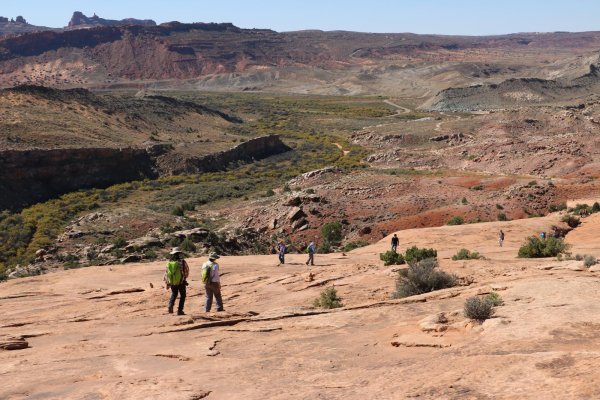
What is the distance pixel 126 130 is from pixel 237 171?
13.9 meters

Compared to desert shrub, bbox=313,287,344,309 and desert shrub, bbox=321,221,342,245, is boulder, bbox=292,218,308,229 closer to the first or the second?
desert shrub, bbox=321,221,342,245

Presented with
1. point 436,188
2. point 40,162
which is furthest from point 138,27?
point 436,188

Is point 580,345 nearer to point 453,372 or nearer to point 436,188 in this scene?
point 453,372

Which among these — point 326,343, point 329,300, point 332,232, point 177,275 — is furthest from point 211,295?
point 332,232

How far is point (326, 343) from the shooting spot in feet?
31.6

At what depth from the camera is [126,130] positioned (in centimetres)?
6481

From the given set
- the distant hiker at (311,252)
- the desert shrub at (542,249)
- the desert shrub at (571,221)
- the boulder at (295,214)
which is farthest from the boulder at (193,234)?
the desert shrub at (571,221)

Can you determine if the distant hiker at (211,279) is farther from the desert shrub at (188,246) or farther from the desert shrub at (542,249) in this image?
the desert shrub at (188,246)

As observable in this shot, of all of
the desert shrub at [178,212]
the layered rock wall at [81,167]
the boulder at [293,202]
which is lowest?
the desert shrub at [178,212]

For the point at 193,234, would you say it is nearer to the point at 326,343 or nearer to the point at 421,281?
the point at 421,281

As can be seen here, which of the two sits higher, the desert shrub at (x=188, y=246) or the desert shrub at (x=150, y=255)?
the desert shrub at (x=188, y=246)

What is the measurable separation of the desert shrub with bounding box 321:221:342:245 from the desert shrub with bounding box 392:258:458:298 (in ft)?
65.4

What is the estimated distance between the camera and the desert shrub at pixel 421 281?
13234mm

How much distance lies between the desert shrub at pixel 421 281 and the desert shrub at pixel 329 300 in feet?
4.07
